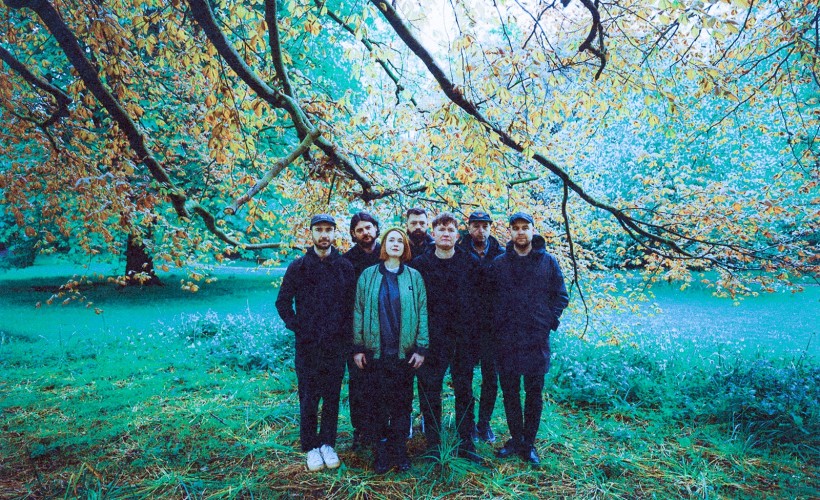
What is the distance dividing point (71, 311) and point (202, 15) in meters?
9.57

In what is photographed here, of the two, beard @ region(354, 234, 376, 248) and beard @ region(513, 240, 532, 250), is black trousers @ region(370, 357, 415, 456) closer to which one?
beard @ region(354, 234, 376, 248)

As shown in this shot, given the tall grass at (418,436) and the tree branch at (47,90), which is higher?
the tree branch at (47,90)

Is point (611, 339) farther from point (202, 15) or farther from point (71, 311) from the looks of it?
point (71, 311)

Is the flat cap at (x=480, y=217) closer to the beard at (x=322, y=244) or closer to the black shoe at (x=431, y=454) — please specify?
the beard at (x=322, y=244)

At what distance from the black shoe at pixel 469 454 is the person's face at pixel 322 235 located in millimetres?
1863

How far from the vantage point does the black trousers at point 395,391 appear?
3053 mm

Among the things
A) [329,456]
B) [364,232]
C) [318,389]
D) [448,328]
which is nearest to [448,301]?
[448,328]

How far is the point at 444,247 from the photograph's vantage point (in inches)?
127

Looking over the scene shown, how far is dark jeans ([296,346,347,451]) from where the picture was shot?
3182 mm

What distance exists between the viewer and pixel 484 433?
11.9ft

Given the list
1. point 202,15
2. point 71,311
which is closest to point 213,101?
point 202,15

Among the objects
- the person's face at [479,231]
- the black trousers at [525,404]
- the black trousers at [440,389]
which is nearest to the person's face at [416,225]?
the person's face at [479,231]

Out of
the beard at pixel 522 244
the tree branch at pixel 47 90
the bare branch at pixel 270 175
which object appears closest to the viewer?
the bare branch at pixel 270 175

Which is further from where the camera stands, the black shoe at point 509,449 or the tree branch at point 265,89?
the black shoe at point 509,449
